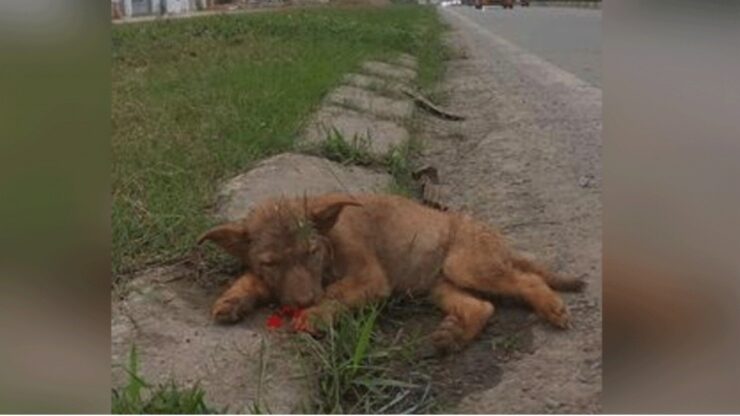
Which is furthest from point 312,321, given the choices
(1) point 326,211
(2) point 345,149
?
(2) point 345,149

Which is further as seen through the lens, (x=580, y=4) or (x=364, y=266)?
(x=364, y=266)

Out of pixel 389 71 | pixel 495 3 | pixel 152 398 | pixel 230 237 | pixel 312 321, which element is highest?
pixel 495 3

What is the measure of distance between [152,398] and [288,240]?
1.00ft

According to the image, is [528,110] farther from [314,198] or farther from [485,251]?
[314,198]

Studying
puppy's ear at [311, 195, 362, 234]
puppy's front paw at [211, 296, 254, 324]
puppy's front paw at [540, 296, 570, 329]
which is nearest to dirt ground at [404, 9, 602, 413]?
puppy's front paw at [540, 296, 570, 329]

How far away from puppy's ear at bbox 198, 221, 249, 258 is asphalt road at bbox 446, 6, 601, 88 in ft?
1.58

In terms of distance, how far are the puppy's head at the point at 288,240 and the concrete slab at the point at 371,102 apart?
16cm

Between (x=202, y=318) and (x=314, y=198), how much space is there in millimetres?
251

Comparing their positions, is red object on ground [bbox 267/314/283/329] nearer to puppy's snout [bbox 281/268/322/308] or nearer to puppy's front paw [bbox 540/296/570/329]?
→ puppy's snout [bbox 281/268/322/308]

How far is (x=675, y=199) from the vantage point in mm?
1691

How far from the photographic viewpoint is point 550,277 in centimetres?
175

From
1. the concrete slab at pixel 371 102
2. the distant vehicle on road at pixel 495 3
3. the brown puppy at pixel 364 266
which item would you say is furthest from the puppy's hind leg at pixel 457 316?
the distant vehicle on road at pixel 495 3

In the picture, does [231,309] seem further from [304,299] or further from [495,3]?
[495,3]

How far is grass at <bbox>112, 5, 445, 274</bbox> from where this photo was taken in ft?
5.76
